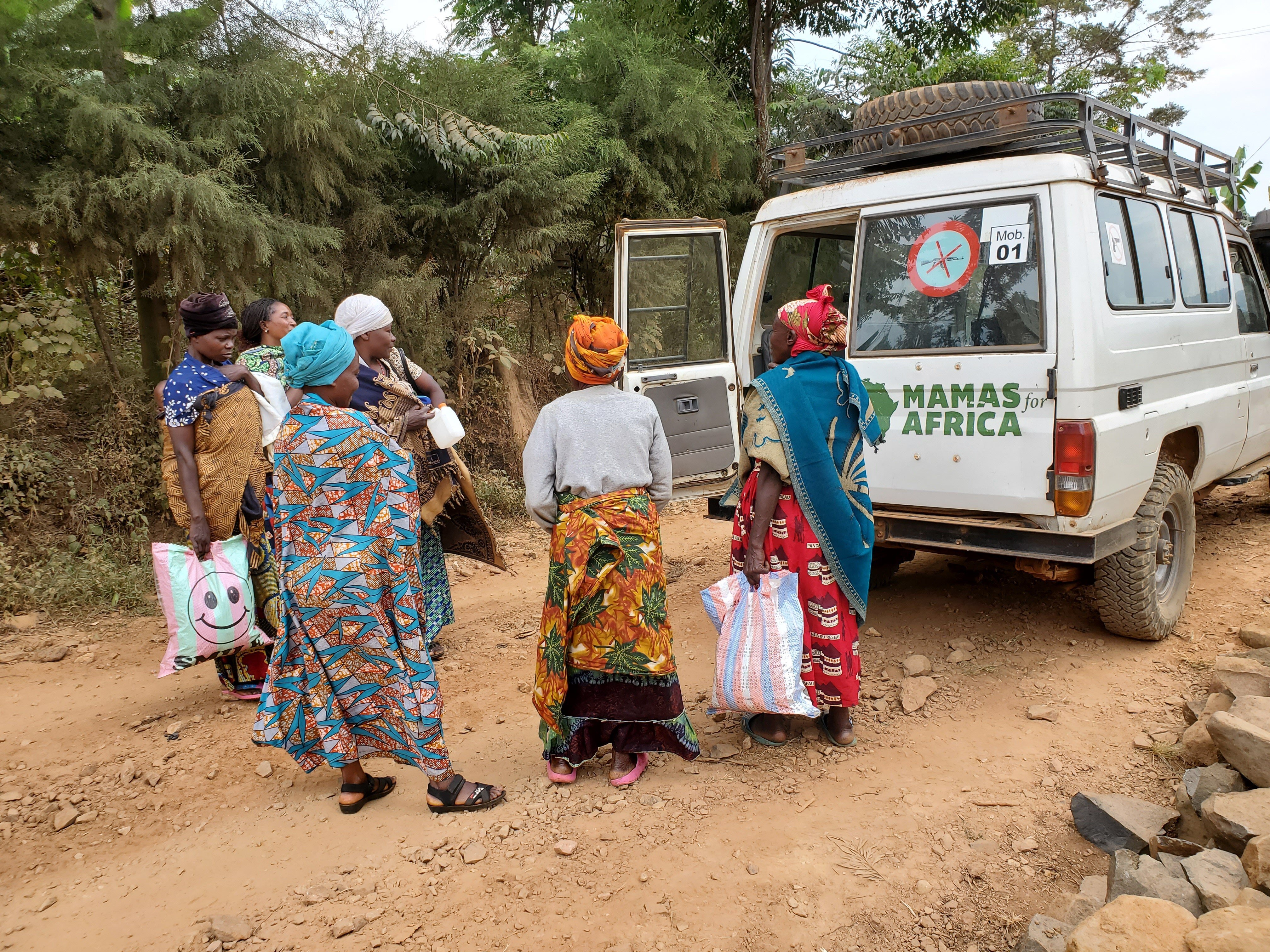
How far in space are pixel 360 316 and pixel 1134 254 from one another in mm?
3349

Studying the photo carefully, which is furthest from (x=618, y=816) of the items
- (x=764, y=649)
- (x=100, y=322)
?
(x=100, y=322)

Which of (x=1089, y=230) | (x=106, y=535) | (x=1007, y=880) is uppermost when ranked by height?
(x=1089, y=230)

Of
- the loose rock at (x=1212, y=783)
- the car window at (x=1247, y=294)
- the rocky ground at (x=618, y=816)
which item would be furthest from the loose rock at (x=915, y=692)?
the car window at (x=1247, y=294)

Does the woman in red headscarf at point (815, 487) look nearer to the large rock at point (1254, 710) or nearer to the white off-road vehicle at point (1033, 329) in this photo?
the white off-road vehicle at point (1033, 329)

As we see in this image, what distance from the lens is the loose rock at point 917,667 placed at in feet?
12.6

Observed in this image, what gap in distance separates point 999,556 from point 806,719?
1.11 m

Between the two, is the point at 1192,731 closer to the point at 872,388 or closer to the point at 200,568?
the point at 872,388

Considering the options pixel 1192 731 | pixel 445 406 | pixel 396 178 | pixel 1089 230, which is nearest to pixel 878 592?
pixel 1192 731

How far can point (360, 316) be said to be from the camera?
333 centimetres

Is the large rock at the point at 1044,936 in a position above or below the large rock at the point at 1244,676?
below

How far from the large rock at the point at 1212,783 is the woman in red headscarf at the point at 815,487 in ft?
3.43

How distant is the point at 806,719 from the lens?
11.2 feet

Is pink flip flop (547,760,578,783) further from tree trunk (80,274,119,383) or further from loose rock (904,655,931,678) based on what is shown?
tree trunk (80,274,119,383)

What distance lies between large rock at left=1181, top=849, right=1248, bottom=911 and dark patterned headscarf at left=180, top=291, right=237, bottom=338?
3.61 metres
